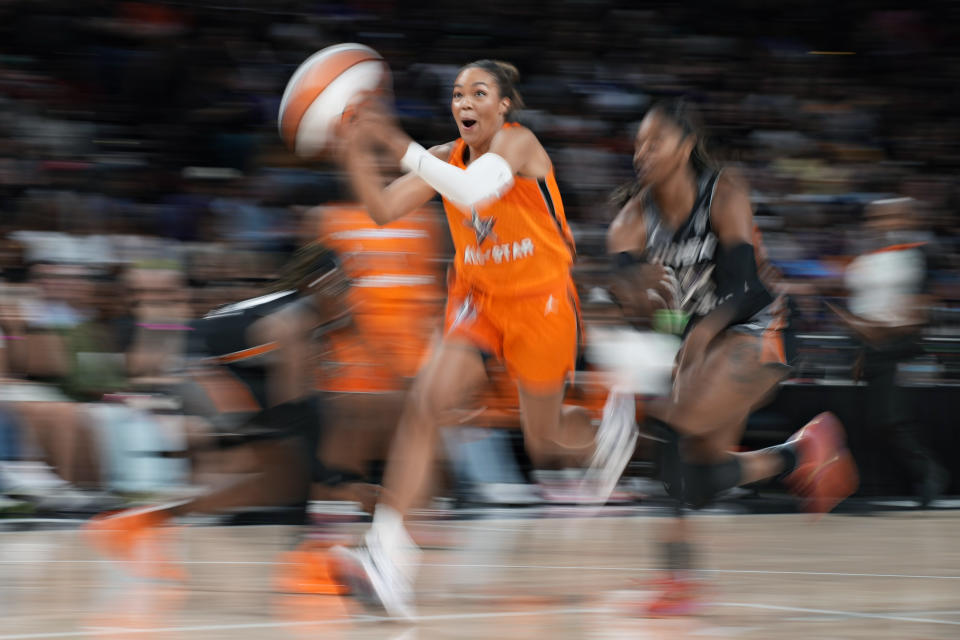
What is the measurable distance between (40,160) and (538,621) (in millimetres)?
5565

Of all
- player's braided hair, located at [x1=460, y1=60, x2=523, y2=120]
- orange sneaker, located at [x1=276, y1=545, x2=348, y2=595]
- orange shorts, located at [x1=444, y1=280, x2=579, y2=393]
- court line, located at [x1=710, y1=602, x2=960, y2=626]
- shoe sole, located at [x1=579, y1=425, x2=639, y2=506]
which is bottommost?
shoe sole, located at [x1=579, y1=425, x2=639, y2=506]

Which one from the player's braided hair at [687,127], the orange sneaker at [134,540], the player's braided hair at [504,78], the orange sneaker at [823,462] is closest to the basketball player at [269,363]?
the orange sneaker at [134,540]

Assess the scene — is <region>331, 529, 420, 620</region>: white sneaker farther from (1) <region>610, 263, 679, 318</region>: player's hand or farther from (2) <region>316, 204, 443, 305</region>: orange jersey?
(2) <region>316, 204, 443, 305</region>: orange jersey

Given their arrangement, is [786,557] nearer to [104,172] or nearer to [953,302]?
[953,302]

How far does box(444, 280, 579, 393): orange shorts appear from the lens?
4.41 metres

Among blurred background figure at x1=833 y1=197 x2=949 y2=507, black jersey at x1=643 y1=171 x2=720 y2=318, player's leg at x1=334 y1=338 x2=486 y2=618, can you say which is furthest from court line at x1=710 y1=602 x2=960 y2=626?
blurred background figure at x1=833 y1=197 x2=949 y2=507

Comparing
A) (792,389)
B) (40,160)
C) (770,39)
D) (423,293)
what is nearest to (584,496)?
(792,389)

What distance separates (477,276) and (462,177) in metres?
0.47

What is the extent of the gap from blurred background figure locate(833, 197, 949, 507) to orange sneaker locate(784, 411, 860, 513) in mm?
680

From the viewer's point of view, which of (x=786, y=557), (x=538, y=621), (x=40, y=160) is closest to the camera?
(x=538, y=621)

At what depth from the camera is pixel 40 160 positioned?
27.6 feet

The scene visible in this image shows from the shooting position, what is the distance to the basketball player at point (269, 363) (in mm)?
5008

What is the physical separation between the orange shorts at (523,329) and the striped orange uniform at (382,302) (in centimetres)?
112

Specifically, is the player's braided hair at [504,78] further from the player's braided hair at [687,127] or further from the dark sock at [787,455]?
the dark sock at [787,455]
